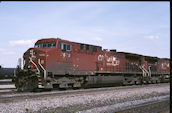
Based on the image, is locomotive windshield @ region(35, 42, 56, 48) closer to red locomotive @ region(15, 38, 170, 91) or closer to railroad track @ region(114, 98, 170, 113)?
red locomotive @ region(15, 38, 170, 91)

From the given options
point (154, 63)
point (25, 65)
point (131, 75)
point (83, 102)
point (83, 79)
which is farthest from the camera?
point (154, 63)

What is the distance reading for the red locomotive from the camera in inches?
531

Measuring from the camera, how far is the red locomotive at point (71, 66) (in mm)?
13492

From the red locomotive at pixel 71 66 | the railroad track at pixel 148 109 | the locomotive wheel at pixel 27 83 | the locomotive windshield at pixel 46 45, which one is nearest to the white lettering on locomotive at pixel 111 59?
the red locomotive at pixel 71 66

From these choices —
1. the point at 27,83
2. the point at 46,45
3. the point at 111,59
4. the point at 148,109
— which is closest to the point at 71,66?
the point at 46,45

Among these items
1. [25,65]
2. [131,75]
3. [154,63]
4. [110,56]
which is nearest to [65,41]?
[25,65]

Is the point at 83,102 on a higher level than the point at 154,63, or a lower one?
lower

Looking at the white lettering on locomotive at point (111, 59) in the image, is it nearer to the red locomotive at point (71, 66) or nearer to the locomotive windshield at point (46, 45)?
the red locomotive at point (71, 66)

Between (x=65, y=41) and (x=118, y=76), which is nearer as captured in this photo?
(x=65, y=41)

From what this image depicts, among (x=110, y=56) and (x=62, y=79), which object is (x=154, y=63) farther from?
(x=62, y=79)

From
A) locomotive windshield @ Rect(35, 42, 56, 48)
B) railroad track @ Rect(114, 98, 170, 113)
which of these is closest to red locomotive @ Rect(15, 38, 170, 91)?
locomotive windshield @ Rect(35, 42, 56, 48)

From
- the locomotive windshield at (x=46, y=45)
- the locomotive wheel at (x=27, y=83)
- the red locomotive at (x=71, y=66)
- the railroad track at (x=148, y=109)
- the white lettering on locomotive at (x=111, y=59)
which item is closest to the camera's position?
the railroad track at (x=148, y=109)

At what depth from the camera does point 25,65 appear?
575 inches

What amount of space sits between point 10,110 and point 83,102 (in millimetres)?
3388
